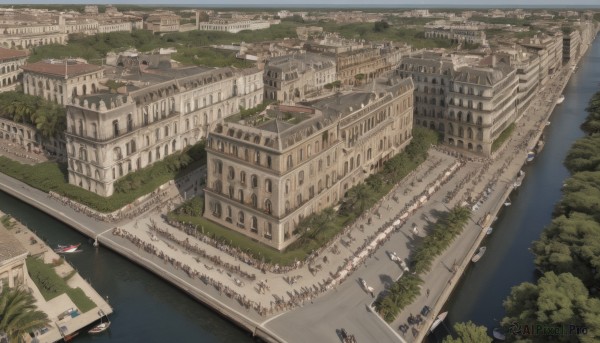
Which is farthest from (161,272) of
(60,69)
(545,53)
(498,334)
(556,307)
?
(545,53)

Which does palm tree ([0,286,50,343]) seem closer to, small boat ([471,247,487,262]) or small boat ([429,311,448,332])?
small boat ([429,311,448,332])

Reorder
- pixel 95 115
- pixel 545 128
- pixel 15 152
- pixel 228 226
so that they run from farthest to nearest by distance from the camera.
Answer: pixel 545 128 → pixel 15 152 → pixel 95 115 → pixel 228 226

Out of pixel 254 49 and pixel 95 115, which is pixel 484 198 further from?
pixel 254 49

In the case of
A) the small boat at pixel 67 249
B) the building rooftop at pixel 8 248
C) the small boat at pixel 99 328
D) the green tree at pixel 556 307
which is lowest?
the small boat at pixel 99 328

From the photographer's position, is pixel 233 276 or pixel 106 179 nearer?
pixel 233 276

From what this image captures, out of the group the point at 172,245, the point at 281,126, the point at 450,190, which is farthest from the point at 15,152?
the point at 450,190

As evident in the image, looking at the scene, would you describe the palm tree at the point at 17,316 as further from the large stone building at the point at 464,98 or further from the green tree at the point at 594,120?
the green tree at the point at 594,120

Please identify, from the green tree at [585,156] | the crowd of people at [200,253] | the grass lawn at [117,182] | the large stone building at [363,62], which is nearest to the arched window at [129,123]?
the grass lawn at [117,182]
